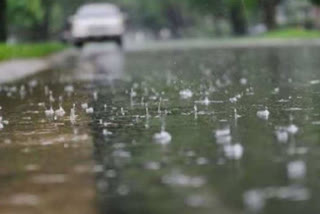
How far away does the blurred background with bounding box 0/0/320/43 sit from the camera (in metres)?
55.7

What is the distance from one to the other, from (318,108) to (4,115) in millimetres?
3958

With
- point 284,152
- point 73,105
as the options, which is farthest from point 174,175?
point 73,105

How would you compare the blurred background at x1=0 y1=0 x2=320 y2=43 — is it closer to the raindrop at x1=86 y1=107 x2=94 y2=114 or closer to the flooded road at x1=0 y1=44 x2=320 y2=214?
the flooded road at x1=0 y1=44 x2=320 y2=214

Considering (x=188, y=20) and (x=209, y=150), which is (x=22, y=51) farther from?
(x=188, y=20)

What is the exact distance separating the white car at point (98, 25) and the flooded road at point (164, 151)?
27.2 m

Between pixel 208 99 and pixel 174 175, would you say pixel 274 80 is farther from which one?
pixel 174 175

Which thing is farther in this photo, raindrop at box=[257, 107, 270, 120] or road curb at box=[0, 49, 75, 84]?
road curb at box=[0, 49, 75, 84]

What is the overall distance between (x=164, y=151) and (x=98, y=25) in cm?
3509

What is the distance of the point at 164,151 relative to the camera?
7.30 m

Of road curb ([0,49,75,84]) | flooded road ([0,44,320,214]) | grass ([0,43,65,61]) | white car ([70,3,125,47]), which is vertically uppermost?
white car ([70,3,125,47])

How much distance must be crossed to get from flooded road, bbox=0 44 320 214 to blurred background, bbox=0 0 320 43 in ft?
96.4

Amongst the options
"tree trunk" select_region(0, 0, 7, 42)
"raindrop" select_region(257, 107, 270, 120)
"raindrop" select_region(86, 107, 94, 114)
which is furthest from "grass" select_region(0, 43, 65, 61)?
"raindrop" select_region(257, 107, 270, 120)

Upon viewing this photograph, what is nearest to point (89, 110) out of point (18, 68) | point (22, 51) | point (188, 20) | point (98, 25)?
point (18, 68)

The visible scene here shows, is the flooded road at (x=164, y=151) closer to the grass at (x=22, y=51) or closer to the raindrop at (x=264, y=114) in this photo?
the raindrop at (x=264, y=114)
